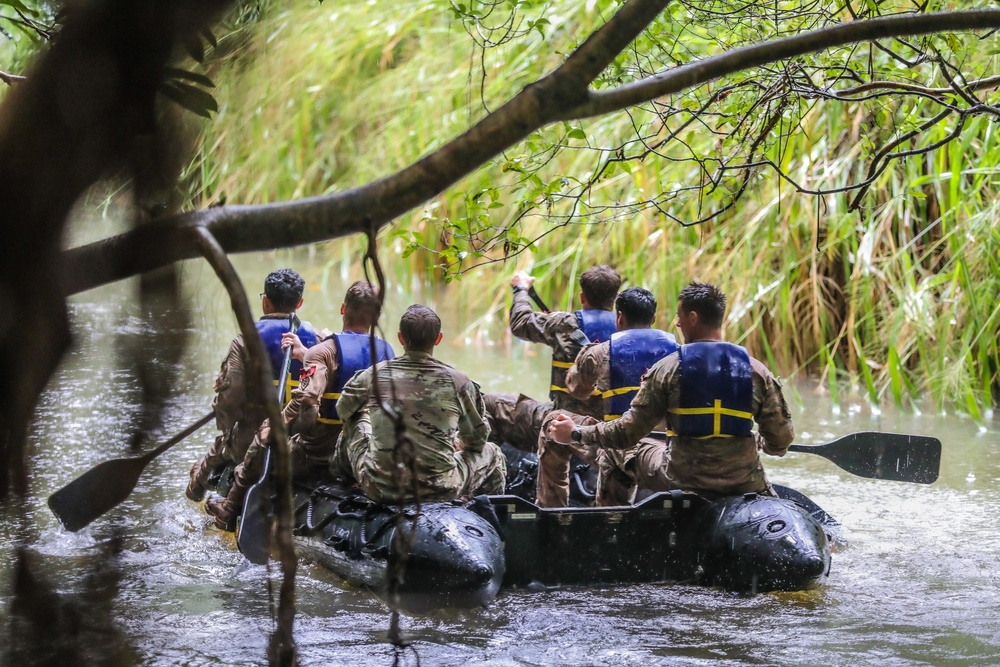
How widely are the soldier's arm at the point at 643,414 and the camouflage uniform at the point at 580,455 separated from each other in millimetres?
492

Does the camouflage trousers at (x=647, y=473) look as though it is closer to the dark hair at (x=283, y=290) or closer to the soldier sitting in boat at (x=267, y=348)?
the soldier sitting in boat at (x=267, y=348)

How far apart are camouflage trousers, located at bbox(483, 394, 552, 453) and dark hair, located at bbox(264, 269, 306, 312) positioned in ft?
4.78

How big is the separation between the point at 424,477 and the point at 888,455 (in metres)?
2.67

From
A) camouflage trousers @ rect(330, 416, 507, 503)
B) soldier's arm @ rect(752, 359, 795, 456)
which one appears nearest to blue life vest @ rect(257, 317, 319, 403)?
camouflage trousers @ rect(330, 416, 507, 503)

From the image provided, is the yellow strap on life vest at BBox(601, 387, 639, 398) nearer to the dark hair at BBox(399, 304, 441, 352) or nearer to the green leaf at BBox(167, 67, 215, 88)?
the dark hair at BBox(399, 304, 441, 352)

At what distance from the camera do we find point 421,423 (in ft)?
17.2

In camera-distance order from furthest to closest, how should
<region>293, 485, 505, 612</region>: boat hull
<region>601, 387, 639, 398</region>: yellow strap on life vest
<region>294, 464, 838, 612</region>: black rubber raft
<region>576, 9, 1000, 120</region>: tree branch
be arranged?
1. <region>601, 387, 639, 398</region>: yellow strap on life vest
2. <region>294, 464, 838, 612</region>: black rubber raft
3. <region>293, 485, 505, 612</region>: boat hull
4. <region>576, 9, 1000, 120</region>: tree branch

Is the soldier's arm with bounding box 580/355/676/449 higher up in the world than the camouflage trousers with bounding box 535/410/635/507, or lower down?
higher up

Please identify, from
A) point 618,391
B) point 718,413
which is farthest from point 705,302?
point 618,391

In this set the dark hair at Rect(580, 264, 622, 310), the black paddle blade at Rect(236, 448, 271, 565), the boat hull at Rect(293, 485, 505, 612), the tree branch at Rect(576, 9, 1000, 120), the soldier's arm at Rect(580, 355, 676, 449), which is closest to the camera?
→ the tree branch at Rect(576, 9, 1000, 120)

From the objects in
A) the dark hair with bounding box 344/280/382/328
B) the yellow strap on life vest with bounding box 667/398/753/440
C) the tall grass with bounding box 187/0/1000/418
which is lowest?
the yellow strap on life vest with bounding box 667/398/753/440

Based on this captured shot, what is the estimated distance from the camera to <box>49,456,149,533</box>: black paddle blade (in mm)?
3115

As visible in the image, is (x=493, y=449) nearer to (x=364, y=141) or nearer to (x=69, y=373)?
(x=69, y=373)

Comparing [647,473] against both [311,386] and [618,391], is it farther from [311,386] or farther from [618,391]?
[311,386]
